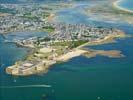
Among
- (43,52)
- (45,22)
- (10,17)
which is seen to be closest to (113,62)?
(43,52)

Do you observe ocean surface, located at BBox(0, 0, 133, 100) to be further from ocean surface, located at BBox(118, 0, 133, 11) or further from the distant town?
ocean surface, located at BBox(118, 0, 133, 11)

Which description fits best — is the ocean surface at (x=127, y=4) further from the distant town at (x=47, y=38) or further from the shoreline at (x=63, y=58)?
the shoreline at (x=63, y=58)

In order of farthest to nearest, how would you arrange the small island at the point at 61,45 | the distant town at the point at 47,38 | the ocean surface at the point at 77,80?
the distant town at the point at 47,38, the small island at the point at 61,45, the ocean surface at the point at 77,80

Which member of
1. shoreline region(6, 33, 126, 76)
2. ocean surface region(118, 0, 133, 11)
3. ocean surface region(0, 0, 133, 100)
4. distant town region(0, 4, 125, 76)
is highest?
ocean surface region(118, 0, 133, 11)

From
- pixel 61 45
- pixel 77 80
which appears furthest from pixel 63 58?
pixel 77 80

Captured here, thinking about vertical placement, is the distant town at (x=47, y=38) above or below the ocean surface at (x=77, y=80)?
above

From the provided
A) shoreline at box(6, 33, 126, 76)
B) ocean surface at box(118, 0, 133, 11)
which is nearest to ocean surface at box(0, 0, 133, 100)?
shoreline at box(6, 33, 126, 76)

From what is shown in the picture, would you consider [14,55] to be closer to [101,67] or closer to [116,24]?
[101,67]

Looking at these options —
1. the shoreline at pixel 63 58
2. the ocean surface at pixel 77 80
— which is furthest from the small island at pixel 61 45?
the ocean surface at pixel 77 80
